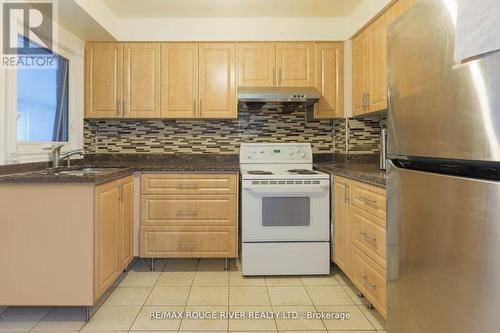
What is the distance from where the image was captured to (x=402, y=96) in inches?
42.9

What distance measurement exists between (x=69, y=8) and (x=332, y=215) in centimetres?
254

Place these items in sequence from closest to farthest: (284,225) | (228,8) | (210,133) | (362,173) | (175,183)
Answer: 1. (362,173)
2. (284,225)
3. (175,183)
4. (228,8)
5. (210,133)

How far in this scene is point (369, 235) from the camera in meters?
1.98

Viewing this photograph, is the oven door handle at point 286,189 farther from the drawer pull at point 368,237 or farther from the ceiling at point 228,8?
the ceiling at point 228,8

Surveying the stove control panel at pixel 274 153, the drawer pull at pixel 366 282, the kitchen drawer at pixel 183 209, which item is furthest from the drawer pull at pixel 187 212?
the drawer pull at pixel 366 282

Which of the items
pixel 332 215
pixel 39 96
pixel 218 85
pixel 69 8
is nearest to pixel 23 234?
pixel 39 96

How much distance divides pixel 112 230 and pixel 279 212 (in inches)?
48.6

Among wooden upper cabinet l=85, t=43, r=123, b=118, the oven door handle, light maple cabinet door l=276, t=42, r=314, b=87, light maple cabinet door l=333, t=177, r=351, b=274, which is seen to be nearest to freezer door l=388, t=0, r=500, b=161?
light maple cabinet door l=333, t=177, r=351, b=274

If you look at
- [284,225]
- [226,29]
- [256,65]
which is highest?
[226,29]

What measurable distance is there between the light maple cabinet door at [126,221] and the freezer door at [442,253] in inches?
75.3

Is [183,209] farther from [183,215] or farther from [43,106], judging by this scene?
[43,106]

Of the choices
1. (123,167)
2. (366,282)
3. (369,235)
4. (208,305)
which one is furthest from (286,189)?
(123,167)

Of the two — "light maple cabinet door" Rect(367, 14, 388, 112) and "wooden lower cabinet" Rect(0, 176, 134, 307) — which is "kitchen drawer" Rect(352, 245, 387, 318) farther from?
"wooden lower cabinet" Rect(0, 176, 134, 307)

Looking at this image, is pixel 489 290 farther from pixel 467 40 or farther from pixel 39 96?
pixel 39 96
